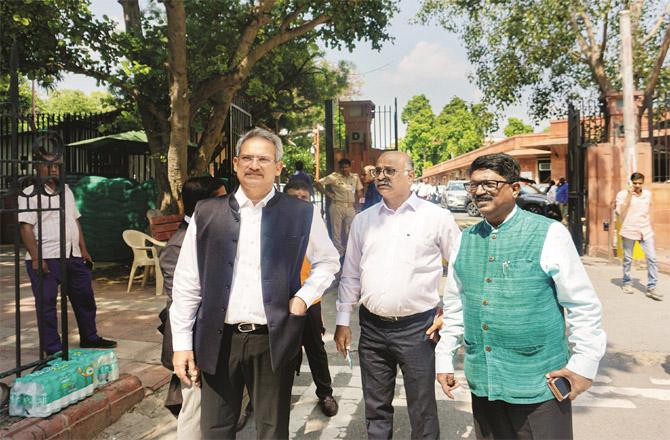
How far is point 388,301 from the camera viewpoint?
2.89 meters

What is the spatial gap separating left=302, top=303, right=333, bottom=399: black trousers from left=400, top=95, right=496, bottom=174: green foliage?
5704 cm

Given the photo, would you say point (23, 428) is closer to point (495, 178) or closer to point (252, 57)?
point (495, 178)

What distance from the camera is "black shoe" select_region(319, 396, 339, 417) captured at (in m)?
3.89

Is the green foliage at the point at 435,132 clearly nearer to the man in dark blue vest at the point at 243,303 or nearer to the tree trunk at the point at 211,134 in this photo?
the tree trunk at the point at 211,134

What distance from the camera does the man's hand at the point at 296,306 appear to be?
2484 mm

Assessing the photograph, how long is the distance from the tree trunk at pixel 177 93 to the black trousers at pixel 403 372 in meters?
6.38

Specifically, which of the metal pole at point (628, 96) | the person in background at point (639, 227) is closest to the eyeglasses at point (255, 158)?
the person in background at point (639, 227)

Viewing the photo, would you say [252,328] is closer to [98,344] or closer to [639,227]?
[98,344]

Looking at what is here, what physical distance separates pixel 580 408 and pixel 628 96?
898cm

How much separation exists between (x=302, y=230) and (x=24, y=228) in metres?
3.18

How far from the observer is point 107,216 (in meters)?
11.4

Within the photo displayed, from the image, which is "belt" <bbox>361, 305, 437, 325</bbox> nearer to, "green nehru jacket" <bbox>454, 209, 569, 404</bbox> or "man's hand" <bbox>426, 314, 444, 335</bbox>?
"man's hand" <bbox>426, 314, 444, 335</bbox>

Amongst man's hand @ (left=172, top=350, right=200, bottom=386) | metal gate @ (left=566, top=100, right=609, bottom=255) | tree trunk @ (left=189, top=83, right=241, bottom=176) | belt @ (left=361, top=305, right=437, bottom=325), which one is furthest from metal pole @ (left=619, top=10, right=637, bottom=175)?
man's hand @ (left=172, top=350, right=200, bottom=386)

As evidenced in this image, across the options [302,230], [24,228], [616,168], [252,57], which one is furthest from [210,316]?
[616,168]
